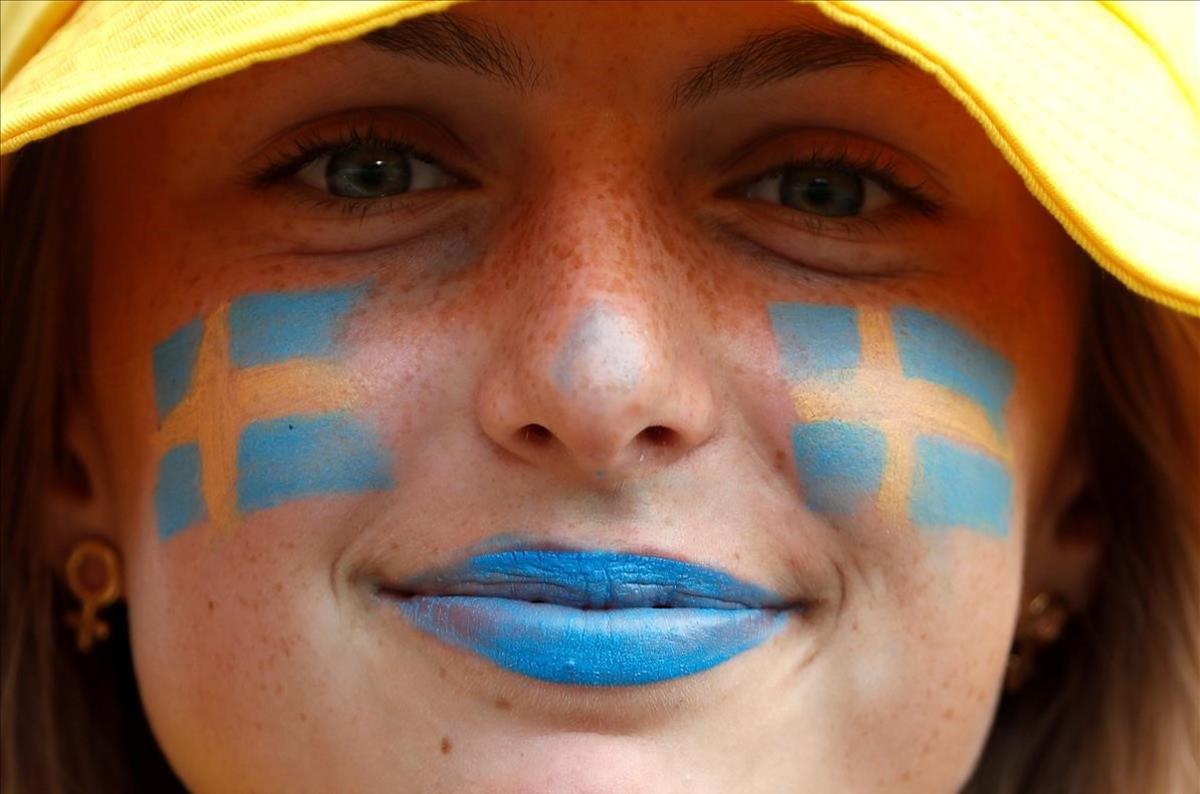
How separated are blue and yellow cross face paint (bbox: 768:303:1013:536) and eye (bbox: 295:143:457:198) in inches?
12.8

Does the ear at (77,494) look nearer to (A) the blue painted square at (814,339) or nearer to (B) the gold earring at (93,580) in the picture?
(B) the gold earring at (93,580)

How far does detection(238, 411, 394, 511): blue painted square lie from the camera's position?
1.31 m

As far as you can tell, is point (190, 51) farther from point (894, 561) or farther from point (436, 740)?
point (894, 561)

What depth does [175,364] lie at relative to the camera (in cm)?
141

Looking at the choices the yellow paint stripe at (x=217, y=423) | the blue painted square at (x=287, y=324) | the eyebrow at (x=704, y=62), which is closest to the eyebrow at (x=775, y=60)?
the eyebrow at (x=704, y=62)

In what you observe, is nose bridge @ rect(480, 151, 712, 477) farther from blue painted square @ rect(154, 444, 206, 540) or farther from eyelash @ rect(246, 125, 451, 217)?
blue painted square @ rect(154, 444, 206, 540)

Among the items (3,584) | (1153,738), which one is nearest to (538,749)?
(3,584)

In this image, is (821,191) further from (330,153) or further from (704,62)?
(330,153)

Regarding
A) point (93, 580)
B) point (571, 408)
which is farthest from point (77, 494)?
point (571, 408)

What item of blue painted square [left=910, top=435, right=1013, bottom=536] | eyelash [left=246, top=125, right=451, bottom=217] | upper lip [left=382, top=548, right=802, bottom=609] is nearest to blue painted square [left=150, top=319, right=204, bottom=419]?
eyelash [left=246, top=125, right=451, bottom=217]

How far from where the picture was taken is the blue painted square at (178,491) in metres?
1.38

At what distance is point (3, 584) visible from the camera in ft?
5.45

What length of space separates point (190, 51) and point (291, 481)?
13.9 inches

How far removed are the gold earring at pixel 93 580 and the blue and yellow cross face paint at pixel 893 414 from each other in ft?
2.26
